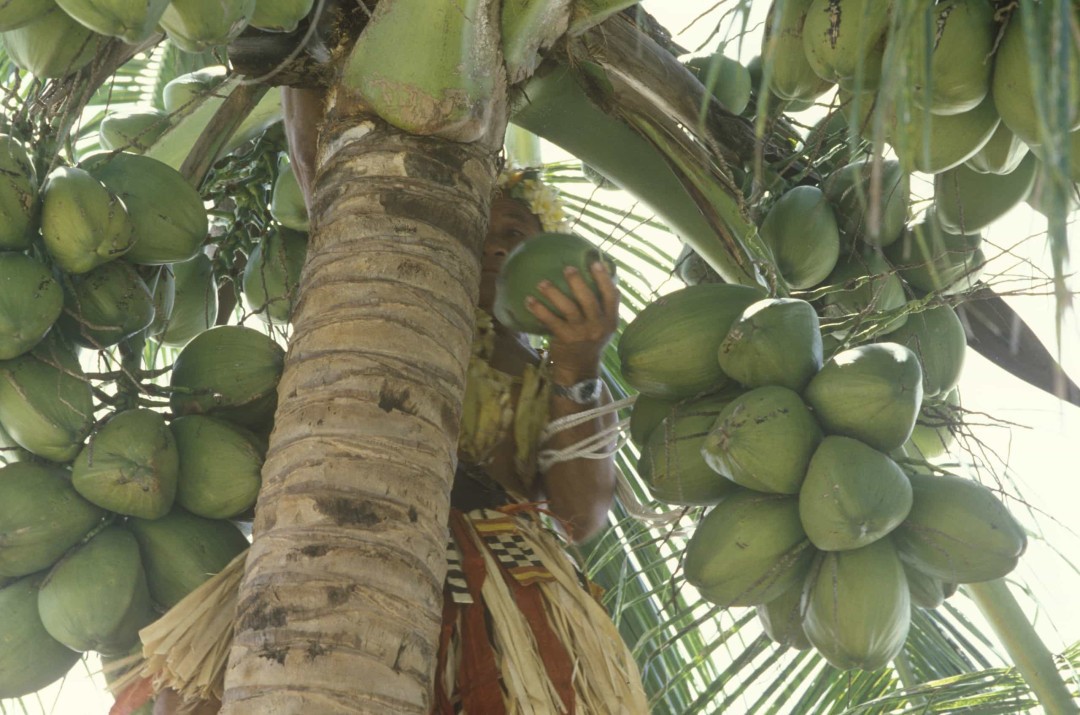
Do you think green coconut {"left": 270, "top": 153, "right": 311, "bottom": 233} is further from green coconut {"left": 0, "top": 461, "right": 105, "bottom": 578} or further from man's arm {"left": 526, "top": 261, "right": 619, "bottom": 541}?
green coconut {"left": 0, "top": 461, "right": 105, "bottom": 578}

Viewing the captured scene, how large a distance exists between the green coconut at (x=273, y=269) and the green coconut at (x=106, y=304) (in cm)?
54

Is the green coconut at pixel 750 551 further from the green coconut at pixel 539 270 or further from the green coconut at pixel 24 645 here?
the green coconut at pixel 24 645

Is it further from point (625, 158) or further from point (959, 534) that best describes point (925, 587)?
point (625, 158)

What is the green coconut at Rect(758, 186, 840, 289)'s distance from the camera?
2311 millimetres

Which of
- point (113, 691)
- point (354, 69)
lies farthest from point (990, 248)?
point (113, 691)

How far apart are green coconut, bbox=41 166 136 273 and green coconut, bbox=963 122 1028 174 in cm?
133

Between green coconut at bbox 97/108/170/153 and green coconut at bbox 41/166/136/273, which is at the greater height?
green coconut at bbox 97/108/170/153

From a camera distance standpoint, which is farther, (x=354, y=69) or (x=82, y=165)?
(x=82, y=165)

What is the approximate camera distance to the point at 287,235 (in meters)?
2.68

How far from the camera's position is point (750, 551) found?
71.7 inches

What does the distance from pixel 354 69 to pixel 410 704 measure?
853mm

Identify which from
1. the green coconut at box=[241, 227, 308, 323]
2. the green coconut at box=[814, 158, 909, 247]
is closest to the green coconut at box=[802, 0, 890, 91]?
the green coconut at box=[814, 158, 909, 247]

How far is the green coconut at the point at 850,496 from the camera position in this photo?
5.60ft

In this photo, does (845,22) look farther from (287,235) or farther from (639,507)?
(287,235)
